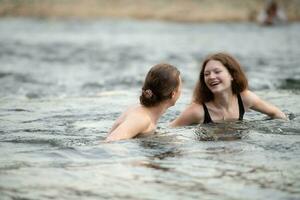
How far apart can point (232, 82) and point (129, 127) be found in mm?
2118

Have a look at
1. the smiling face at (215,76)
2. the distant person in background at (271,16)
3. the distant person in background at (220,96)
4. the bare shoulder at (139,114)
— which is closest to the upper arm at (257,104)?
the distant person in background at (220,96)

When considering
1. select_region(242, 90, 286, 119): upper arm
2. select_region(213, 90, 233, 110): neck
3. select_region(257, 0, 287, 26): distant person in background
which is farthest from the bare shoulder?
select_region(257, 0, 287, 26): distant person in background

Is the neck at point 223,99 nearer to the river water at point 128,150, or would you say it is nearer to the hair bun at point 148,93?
the river water at point 128,150

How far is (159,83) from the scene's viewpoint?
7422 mm

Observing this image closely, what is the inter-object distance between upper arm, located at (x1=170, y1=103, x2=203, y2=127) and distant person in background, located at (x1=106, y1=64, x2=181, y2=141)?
3.99 ft

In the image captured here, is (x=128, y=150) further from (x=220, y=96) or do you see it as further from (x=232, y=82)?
(x=232, y=82)

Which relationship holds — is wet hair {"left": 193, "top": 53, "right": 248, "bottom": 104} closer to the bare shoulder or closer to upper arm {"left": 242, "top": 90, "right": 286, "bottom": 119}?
upper arm {"left": 242, "top": 90, "right": 286, "bottom": 119}

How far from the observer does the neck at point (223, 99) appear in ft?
29.1

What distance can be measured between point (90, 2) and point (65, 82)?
48.7 meters

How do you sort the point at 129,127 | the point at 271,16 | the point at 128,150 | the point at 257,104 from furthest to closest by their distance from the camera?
the point at 271,16
the point at 257,104
the point at 129,127
the point at 128,150

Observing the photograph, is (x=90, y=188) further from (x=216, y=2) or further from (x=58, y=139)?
(x=216, y=2)

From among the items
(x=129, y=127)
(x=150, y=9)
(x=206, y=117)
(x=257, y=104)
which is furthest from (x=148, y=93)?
(x=150, y=9)

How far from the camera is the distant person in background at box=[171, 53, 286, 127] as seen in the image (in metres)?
8.55

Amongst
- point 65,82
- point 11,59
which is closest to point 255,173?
point 65,82
